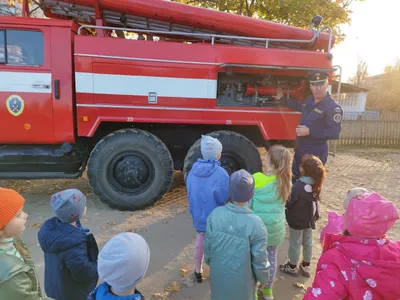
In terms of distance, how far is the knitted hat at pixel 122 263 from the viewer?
145 cm

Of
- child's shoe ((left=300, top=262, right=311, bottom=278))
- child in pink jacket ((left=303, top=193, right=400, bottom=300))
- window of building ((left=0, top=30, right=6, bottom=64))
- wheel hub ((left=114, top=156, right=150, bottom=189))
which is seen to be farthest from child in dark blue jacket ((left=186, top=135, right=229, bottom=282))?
window of building ((left=0, top=30, right=6, bottom=64))

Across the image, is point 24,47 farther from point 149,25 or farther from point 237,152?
point 237,152

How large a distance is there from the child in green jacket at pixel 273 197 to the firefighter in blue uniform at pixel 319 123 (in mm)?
1286

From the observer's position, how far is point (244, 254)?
7.45 ft

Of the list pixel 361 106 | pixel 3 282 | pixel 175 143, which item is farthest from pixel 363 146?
pixel 361 106

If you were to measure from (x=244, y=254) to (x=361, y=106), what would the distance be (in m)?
33.8

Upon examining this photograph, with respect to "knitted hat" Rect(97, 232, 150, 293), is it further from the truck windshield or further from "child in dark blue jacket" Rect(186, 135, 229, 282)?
the truck windshield

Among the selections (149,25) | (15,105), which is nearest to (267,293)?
(15,105)

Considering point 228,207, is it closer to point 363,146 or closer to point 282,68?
point 282,68

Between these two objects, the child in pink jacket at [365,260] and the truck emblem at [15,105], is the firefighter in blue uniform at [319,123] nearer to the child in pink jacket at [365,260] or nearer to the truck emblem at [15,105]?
the child in pink jacket at [365,260]

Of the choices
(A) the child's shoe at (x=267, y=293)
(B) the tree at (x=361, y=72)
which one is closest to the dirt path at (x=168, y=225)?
(A) the child's shoe at (x=267, y=293)

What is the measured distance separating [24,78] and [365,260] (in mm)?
4734

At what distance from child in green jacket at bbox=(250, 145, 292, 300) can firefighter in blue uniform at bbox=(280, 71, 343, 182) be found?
1.29m

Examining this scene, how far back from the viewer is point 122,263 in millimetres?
1449
